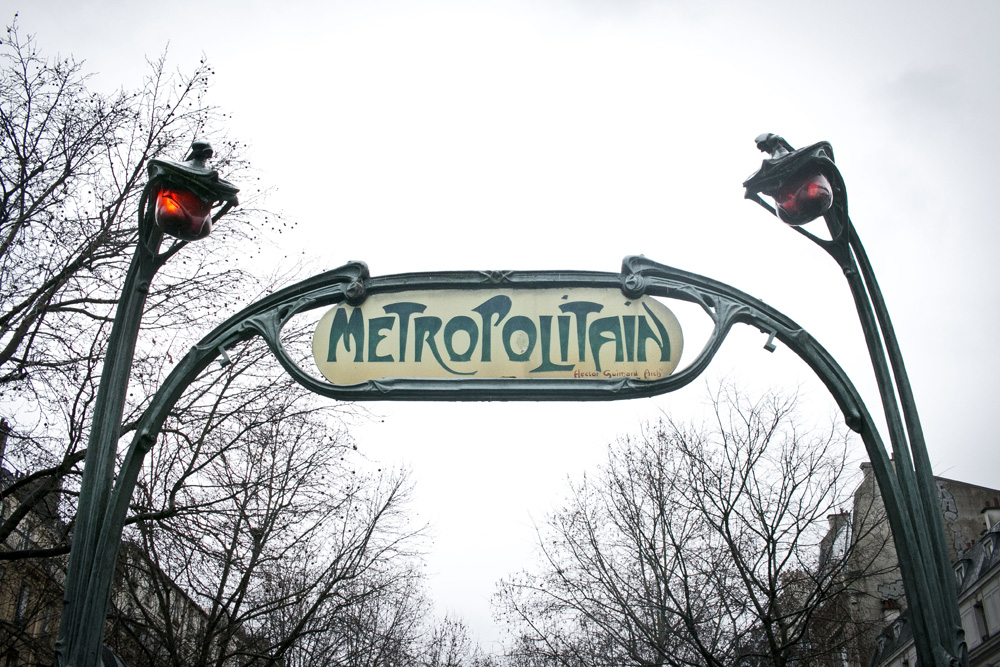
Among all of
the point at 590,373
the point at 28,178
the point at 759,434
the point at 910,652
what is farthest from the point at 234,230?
the point at 910,652

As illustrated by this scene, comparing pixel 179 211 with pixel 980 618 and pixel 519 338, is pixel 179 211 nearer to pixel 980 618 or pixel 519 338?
pixel 519 338

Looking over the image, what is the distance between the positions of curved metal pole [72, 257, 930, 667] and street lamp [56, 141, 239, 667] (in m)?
0.06

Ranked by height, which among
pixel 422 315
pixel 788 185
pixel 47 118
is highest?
pixel 47 118

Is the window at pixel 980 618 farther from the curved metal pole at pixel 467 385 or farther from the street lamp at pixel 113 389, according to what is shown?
the street lamp at pixel 113 389

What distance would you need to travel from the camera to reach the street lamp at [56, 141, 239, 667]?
13.9ft

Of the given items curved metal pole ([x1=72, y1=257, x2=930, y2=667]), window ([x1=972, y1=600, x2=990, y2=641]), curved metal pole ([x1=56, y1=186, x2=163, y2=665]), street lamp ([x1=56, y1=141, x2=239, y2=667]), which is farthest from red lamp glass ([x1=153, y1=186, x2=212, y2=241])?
window ([x1=972, y1=600, x2=990, y2=641])

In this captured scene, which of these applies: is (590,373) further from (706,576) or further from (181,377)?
(706,576)

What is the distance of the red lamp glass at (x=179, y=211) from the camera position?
Answer: 4953 mm

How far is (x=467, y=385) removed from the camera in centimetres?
467

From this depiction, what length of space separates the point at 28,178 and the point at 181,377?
8.25 m

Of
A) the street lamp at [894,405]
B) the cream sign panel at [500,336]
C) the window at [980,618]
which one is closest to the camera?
the street lamp at [894,405]

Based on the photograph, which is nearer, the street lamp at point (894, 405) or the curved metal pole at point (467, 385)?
the street lamp at point (894, 405)

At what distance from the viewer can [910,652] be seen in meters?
36.1

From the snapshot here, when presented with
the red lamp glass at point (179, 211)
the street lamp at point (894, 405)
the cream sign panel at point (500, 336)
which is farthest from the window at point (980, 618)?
the red lamp glass at point (179, 211)
